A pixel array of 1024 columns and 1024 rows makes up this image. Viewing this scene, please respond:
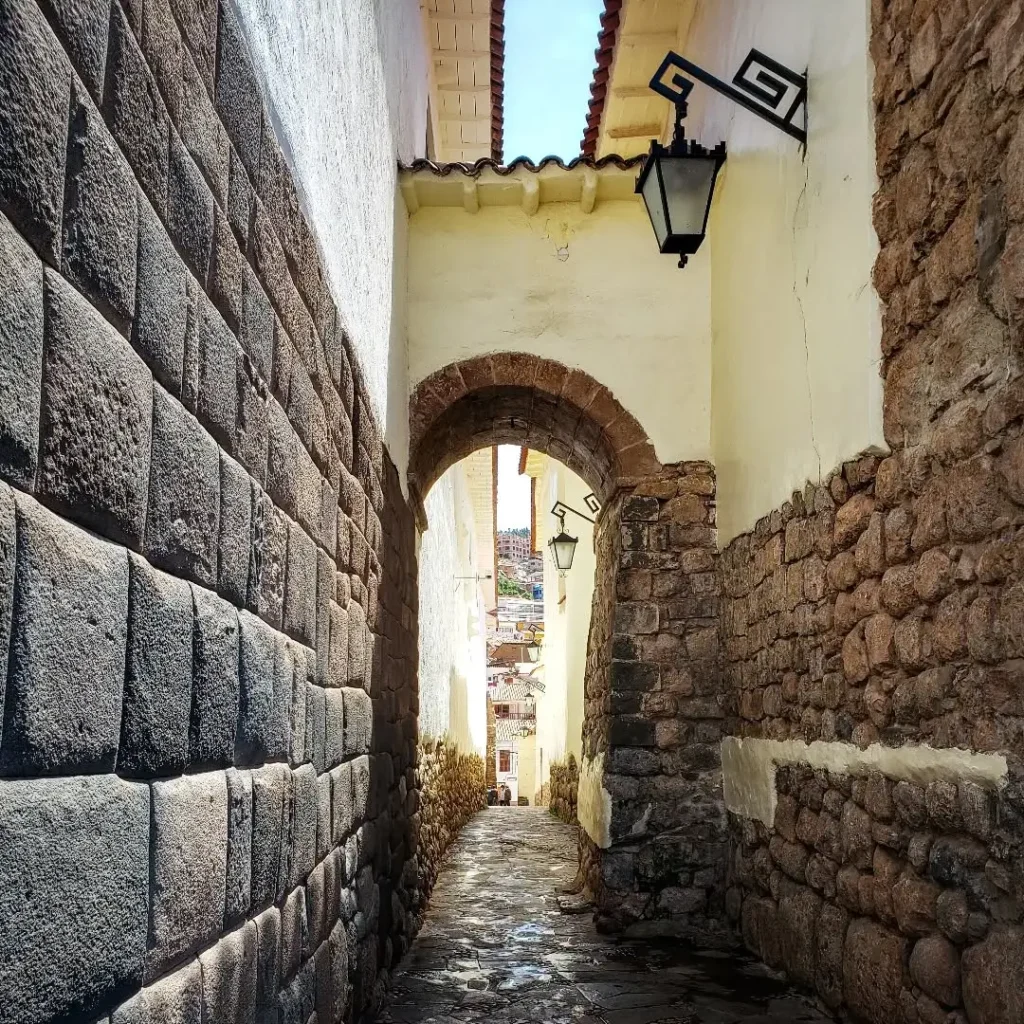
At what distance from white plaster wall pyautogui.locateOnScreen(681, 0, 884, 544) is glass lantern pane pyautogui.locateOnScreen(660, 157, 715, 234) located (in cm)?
31

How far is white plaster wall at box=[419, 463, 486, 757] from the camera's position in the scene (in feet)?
26.8

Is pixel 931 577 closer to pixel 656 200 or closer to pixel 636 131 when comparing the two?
pixel 656 200

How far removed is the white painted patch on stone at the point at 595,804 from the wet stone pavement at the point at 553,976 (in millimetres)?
481

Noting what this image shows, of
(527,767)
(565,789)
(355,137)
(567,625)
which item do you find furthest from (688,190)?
(527,767)

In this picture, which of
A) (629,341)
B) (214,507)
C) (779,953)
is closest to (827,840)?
(779,953)

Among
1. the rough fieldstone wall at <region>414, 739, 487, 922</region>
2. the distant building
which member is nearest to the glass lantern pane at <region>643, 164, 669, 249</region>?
the rough fieldstone wall at <region>414, 739, 487, 922</region>

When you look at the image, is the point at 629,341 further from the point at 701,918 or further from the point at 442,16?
the point at 442,16

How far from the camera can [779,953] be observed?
13.8ft

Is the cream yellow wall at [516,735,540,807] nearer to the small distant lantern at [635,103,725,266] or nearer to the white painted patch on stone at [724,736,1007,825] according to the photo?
the white painted patch on stone at [724,736,1007,825]

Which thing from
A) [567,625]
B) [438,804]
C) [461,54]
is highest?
[461,54]

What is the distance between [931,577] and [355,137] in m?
2.71

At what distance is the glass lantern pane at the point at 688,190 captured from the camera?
4.66 meters

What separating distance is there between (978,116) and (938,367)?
665 mm

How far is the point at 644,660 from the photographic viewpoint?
5566mm
